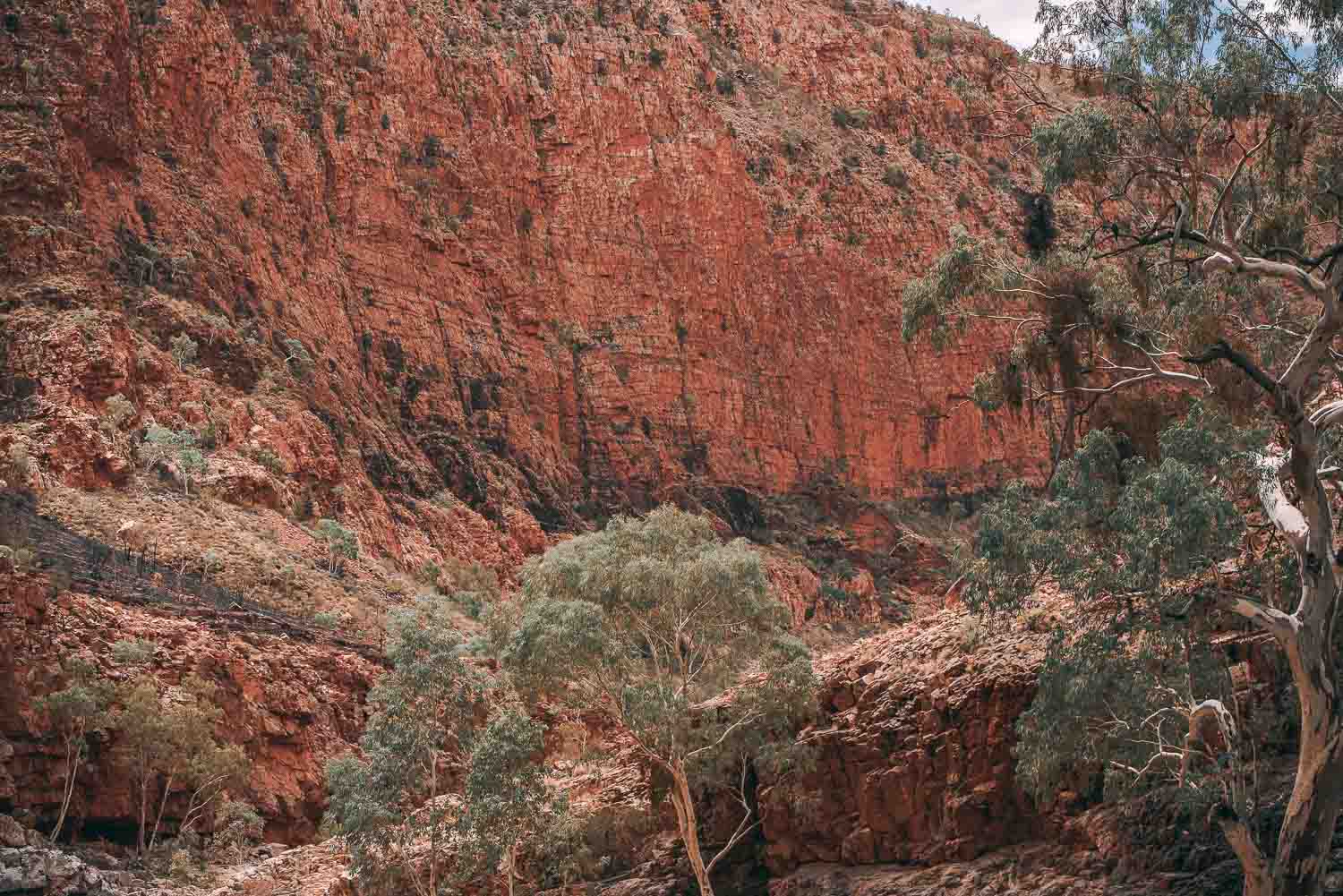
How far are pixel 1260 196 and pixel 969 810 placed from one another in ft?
31.4

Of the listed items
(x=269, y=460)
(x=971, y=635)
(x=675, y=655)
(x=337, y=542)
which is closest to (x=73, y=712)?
(x=675, y=655)

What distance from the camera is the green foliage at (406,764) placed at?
71.7 feet

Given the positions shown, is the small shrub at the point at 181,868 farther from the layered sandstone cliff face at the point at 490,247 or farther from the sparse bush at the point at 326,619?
the layered sandstone cliff face at the point at 490,247

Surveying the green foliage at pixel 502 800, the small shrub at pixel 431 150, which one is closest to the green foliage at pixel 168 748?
the green foliage at pixel 502 800

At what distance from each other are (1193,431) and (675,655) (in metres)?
10.4

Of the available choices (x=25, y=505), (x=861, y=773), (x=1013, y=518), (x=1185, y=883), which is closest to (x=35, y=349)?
(x=25, y=505)

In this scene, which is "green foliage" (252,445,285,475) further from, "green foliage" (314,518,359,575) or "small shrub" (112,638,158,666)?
"small shrub" (112,638,158,666)

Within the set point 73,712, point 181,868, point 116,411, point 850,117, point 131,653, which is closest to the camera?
point 181,868

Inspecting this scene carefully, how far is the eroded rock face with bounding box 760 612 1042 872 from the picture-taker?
20.0m

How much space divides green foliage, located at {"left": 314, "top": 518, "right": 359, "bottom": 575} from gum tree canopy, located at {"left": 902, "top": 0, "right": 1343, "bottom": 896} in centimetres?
1858

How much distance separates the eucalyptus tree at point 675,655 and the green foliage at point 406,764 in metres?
1.10

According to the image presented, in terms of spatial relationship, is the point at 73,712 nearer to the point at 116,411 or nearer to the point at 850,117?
the point at 116,411

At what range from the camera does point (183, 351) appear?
1518 inches

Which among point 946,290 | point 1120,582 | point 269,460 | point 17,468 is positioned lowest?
point 1120,582
